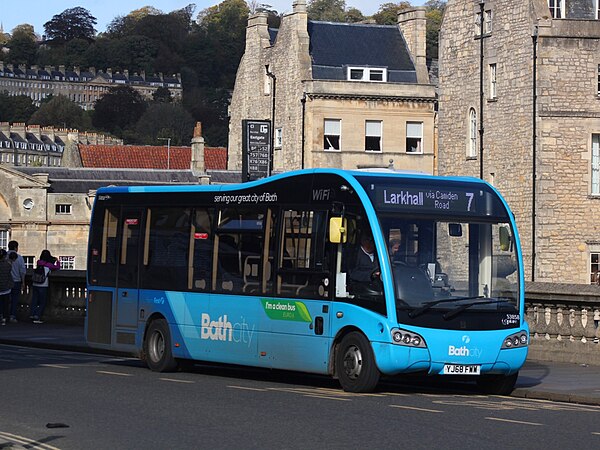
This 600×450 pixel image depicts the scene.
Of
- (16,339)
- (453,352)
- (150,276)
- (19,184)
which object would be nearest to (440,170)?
(16,339)

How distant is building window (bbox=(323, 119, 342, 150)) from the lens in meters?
75.4

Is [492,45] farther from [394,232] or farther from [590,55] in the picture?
[394,232]

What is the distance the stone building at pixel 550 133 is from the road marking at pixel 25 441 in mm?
37281

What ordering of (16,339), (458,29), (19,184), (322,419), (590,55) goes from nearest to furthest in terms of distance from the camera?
(322,419)
(16,339)
(590,55)
(458,29)
(19,184)

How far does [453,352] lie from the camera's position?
1759 cm

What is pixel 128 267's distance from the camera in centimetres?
2220

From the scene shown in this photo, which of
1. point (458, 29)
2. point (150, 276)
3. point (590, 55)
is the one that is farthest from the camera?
point (458, 29)

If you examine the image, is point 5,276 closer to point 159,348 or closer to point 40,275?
point 40,275

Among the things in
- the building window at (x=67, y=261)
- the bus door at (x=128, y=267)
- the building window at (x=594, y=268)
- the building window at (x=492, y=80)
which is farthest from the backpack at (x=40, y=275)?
the building window at (x=67, y=261)

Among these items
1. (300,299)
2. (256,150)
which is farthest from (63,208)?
(300,299)

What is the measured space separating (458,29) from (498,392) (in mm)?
36547

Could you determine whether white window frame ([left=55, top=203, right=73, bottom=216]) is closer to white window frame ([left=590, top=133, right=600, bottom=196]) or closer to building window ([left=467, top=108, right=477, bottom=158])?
building window ([left=467, top=108, right=477, bottom=158])

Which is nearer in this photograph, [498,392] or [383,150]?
[498,392]

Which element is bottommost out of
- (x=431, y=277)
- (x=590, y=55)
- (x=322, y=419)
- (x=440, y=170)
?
(x=322, y=419)
